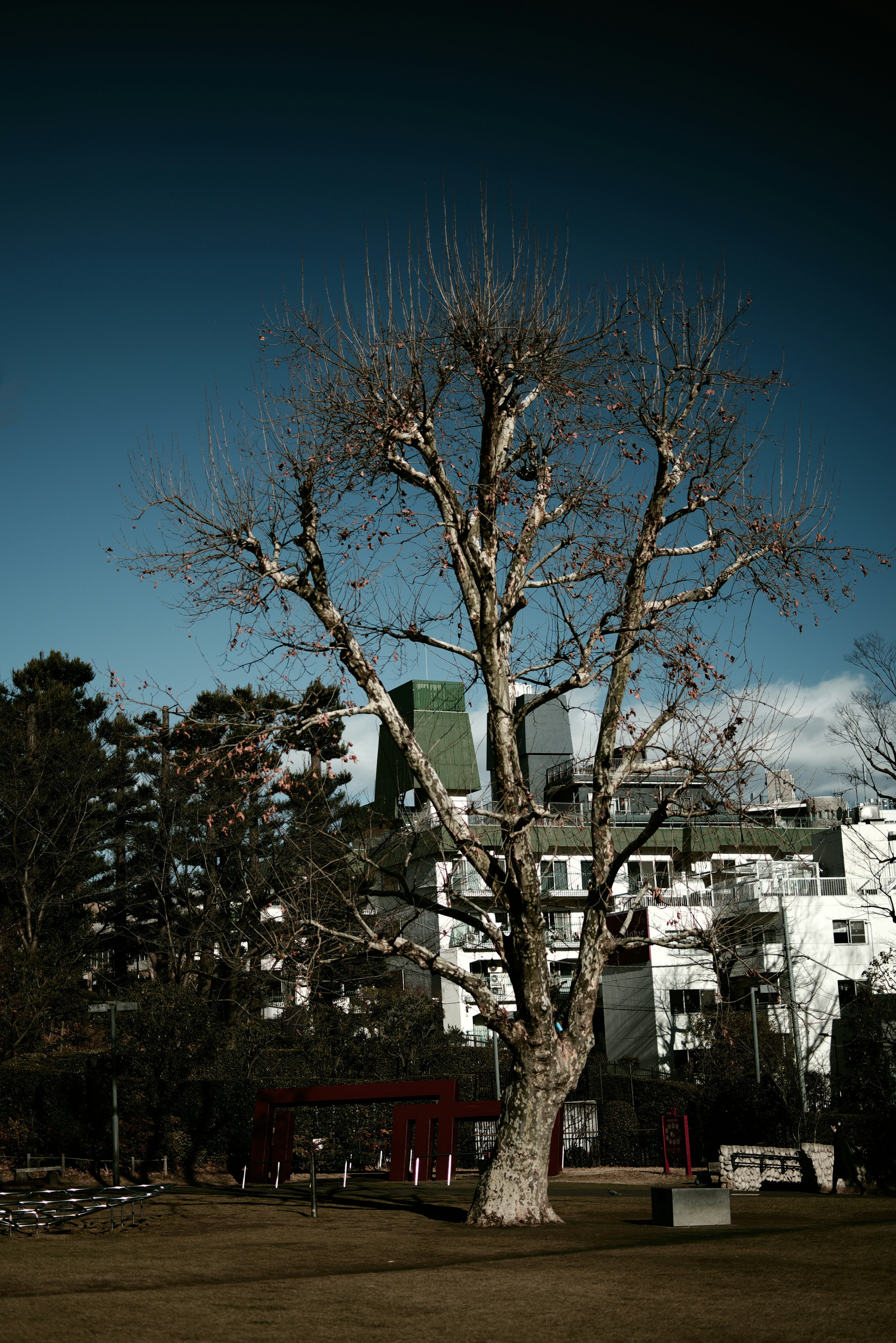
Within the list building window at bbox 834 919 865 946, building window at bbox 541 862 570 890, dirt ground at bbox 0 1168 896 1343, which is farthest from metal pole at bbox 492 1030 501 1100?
building window at bbox 834 919 865 946

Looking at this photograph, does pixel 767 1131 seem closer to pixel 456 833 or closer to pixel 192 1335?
pixel 456 833

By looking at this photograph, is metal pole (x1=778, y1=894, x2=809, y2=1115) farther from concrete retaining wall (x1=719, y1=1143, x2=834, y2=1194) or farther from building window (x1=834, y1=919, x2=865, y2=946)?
concrete retaining wall (x1=719, y1=1143, x2=834, y2=1194)

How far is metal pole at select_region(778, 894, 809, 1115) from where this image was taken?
105 feet

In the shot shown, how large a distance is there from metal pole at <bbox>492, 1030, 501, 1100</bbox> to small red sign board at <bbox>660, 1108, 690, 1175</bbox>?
3.99m

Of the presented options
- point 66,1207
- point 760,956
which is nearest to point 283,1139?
point 66,1207

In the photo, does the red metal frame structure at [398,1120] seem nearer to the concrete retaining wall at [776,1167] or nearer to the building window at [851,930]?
the concrete retaining wall at [776,1167]

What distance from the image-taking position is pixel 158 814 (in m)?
40.2

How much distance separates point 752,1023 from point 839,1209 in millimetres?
19908

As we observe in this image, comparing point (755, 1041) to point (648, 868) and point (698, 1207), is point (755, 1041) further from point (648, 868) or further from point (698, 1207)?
point (648, 868)

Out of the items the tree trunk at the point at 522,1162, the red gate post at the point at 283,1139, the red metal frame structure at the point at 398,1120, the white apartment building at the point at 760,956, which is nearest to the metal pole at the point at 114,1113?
the red metal frame structure at the point at 398,1120

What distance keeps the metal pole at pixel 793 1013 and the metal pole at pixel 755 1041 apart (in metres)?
1.14

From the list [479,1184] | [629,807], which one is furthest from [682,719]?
[629,807]

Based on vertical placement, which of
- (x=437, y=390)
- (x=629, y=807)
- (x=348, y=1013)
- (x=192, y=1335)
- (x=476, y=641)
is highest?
(x=629, y=807)

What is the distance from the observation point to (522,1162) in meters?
13.4
